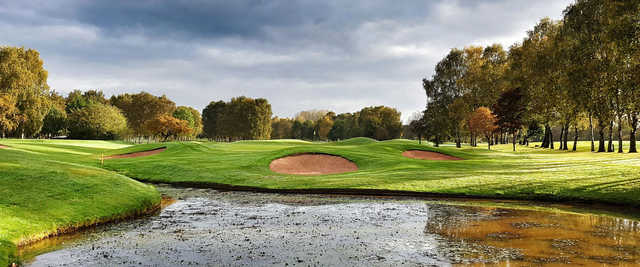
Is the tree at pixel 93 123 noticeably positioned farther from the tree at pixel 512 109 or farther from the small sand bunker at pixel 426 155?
the tree at pixel 512 109

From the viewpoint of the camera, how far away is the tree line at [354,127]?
122m

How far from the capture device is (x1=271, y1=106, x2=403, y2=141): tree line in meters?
122

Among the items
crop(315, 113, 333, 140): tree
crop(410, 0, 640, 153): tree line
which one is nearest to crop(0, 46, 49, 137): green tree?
crop(410, 0, 640, 153): tree line

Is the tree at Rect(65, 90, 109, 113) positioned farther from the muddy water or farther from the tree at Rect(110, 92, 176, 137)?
the muddy water

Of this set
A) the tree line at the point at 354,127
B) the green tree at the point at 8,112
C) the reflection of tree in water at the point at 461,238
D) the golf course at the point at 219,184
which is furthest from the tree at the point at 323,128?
the reflection of tree in water at the point at 461,238

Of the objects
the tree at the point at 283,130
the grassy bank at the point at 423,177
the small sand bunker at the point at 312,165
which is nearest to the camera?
the grassy bank at the point at 423,177

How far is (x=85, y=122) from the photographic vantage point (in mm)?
92500

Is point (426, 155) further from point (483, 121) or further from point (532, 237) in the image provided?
point (532, 237)

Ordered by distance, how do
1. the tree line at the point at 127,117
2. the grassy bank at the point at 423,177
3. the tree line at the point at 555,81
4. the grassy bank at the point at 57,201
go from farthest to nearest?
the tree line at the point at 127,117
the tree line at the point at 555,81
the grassy bank at the point at 423,177
the grassy bank at the point at 57,201

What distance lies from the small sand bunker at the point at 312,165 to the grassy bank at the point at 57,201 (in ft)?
44.8

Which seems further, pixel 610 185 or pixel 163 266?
pixel 610 185

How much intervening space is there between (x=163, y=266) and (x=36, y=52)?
8181 cm

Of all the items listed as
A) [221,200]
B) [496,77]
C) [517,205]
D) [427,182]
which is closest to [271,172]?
[221,200]

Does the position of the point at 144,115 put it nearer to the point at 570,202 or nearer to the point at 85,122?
the point at 85,122
